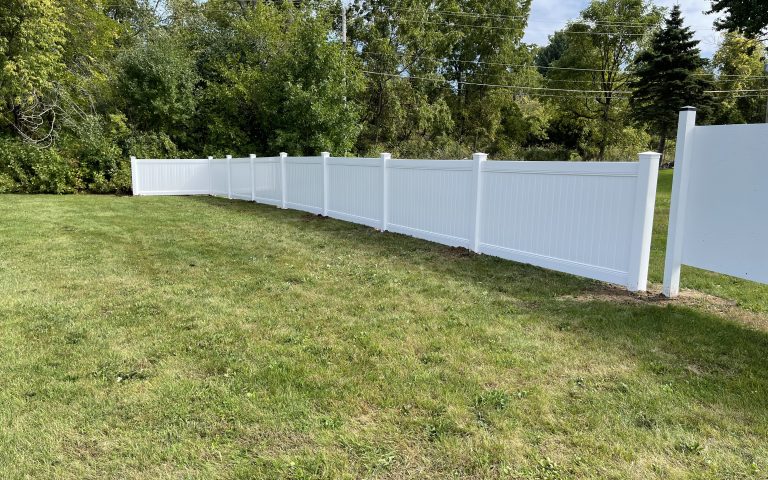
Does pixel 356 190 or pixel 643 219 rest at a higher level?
pixel 643 219

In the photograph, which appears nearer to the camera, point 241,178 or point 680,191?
point 680,191

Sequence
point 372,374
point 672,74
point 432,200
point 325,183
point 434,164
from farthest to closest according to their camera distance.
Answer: point 672,74, point 325,183, point 432,200, point 434,164, point 372,374

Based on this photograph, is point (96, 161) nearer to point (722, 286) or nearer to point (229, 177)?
point (229, 177)

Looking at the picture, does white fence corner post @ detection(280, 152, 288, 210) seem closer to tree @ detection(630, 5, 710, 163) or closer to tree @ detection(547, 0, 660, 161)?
tree @ detection(630, 5, 710, 163)

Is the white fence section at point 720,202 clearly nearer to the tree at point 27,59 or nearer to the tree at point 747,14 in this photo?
the tree at point 747,14

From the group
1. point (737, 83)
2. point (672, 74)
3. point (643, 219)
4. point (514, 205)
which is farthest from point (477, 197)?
point (737, 83)

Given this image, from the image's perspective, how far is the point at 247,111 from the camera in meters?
21.2

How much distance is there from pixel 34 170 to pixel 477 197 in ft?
50.7

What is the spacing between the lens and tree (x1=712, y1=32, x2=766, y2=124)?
35281 mm

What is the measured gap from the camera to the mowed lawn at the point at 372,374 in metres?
2.45

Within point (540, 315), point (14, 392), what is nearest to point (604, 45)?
point (540, 315)

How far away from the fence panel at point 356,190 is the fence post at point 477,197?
2.35 m

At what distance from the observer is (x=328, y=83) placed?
18.6m

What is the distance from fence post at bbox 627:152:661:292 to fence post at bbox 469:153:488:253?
224 cm
